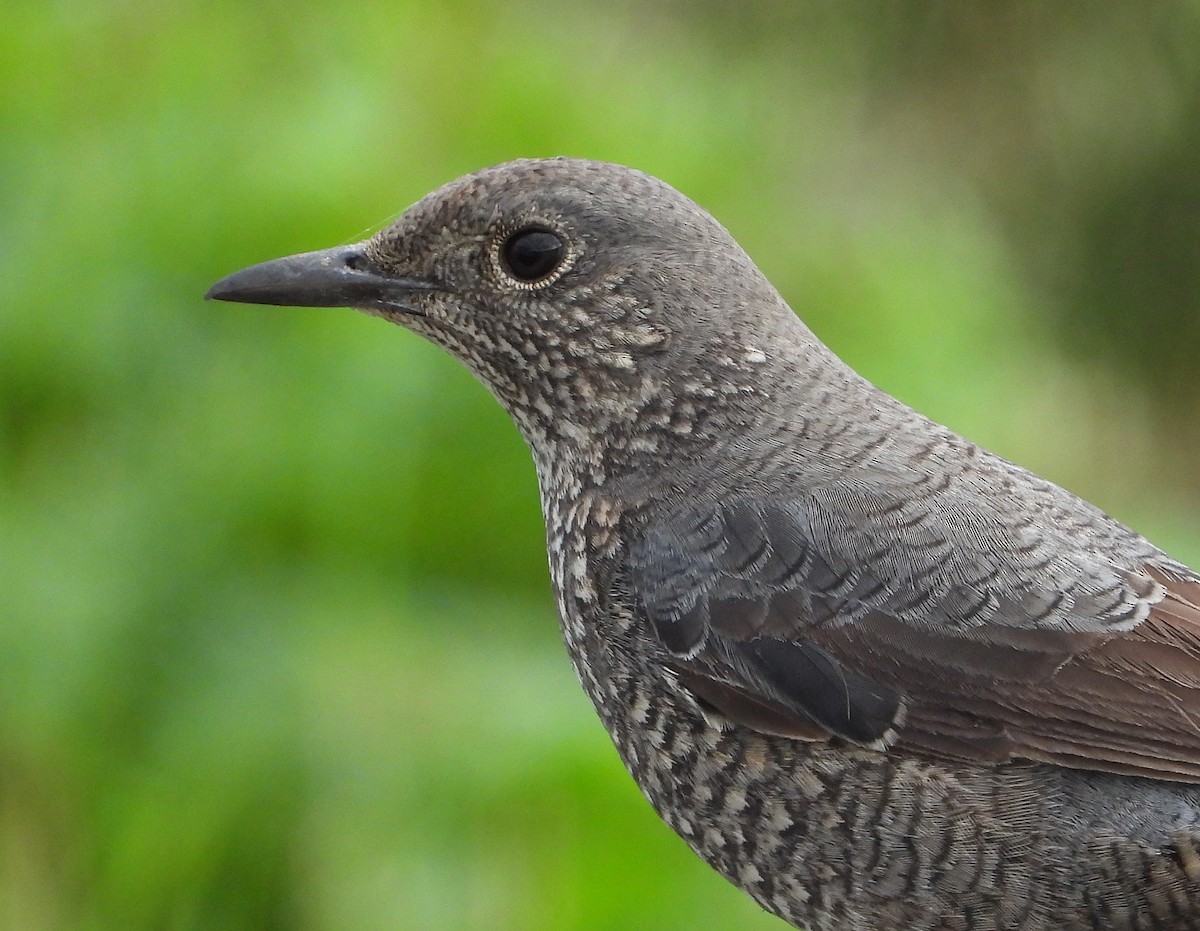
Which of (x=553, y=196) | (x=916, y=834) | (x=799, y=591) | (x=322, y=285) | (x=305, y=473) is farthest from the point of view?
(x=305, y=473)

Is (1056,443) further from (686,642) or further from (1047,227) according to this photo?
(686,642)

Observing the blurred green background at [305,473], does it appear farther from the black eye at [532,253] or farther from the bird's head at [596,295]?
the black eye at [532,253]

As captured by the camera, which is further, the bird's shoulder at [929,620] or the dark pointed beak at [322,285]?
the dark pointed beak at [322,285]

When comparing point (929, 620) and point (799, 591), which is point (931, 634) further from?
point (799, 591)

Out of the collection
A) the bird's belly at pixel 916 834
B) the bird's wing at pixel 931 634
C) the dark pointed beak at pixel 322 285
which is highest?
the dark pointed beak at pixel 322 285

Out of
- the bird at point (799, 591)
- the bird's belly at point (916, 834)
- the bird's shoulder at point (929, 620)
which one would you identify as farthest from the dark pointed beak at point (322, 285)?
the bird's belly at point (916, 834)

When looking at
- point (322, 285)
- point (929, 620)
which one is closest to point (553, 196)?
point (322, 285)
